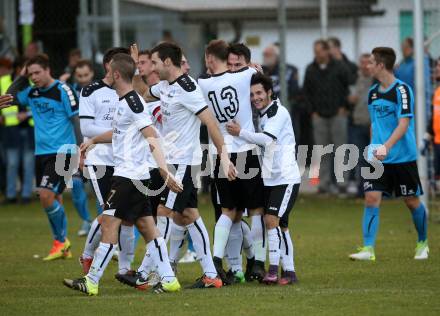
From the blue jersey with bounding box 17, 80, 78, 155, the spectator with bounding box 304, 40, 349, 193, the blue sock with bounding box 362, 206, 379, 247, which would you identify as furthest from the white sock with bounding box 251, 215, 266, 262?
the spectator with bounding box 304, 40, 349, 193

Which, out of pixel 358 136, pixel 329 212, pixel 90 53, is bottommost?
pixel 329 212

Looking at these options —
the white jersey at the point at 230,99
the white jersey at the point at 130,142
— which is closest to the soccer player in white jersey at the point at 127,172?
the white jersey at the point at 130,142

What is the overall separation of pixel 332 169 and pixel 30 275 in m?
9.03

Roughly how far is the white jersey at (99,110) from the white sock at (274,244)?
6.19 ft

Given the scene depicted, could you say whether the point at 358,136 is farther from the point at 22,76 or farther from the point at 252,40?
the point at 22,76

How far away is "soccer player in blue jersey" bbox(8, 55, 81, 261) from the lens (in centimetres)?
1243

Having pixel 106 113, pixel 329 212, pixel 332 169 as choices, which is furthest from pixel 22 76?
pixel 332 169

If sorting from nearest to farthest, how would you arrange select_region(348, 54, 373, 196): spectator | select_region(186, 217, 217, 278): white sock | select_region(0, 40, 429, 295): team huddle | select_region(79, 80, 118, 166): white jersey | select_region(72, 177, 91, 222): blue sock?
select_region(0, 40, 429, 295): team huddle, select_region(186, 217, 217, 278): white sock, select_region(79, 80, 118, 166): white jersey, select_region(72, 177, 91, 222): blue sock, select_region(348, 54, 373, 196): spectator

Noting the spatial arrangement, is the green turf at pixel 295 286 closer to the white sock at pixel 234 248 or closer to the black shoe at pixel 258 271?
the black shoe at pixel 258 271

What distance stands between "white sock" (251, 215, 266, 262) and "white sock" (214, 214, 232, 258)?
32 centimetres

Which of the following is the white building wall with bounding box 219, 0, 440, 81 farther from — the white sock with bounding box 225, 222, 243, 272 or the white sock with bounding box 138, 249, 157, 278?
the white sock with bounding box 138, 249, 157, 278

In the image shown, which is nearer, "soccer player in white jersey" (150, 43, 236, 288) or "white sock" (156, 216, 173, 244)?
"soccer player in white jersey" (150, 43, 236, 288)

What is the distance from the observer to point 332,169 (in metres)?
19.0

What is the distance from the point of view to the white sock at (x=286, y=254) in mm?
10086
